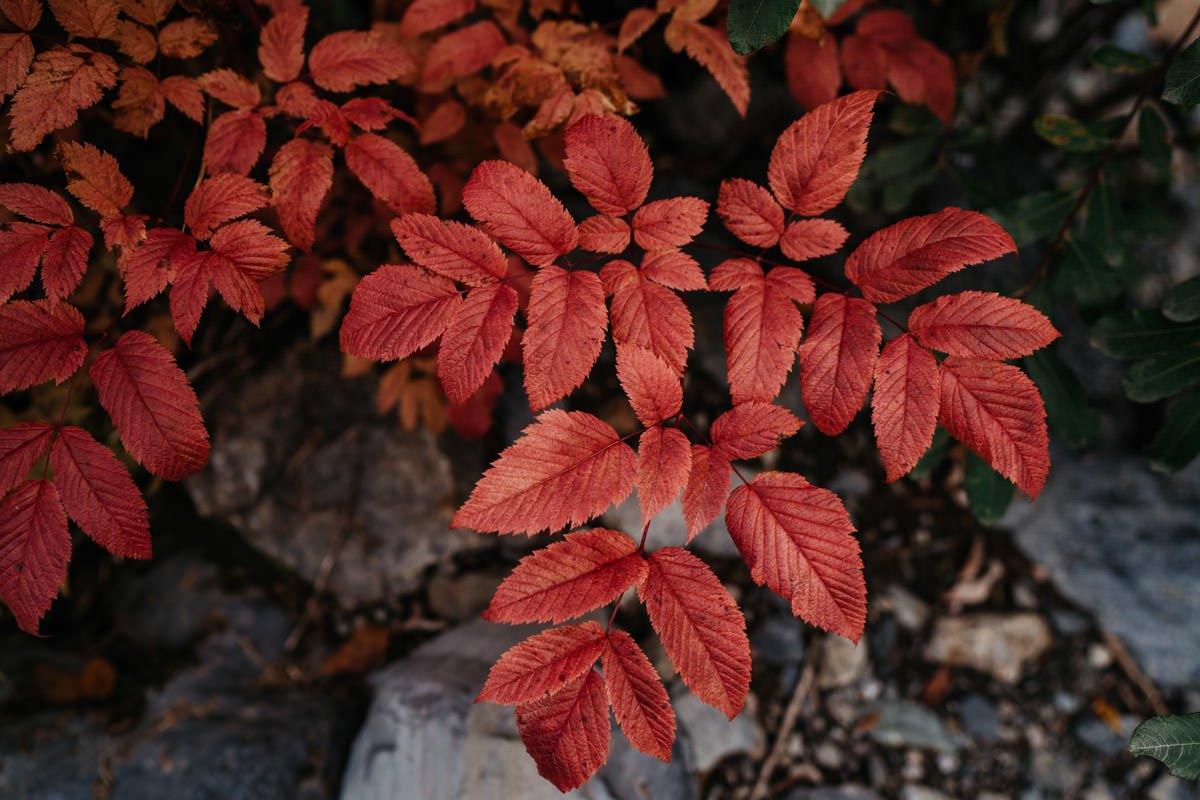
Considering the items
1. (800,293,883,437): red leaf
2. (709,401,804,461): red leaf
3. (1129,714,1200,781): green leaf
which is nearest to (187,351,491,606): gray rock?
(709,401,804,461): red leaf

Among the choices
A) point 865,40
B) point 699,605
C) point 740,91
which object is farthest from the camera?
point 865,40

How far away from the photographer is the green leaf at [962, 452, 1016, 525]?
189cm

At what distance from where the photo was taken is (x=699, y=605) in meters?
1.22

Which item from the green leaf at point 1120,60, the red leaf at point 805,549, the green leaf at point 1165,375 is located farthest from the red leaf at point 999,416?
the green leaf at point 1120,60

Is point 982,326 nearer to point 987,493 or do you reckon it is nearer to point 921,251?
point 921,251

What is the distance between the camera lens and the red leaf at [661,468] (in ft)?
3.99

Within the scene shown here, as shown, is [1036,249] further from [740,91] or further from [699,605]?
[699,605]

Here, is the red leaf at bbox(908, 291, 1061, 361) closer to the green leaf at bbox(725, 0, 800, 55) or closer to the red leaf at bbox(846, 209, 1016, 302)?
the red leaf at bbox(846, 209, 1016, 302)

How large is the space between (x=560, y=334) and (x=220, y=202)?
69 cm

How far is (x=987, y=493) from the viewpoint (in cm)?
190

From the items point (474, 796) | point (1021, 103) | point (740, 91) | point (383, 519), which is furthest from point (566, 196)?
point (1021, 103)

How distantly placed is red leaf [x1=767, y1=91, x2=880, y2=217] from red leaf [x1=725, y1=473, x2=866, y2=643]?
0.52m

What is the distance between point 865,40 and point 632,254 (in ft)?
2.80

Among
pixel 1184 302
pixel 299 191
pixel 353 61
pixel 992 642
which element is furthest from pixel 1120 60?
pixel 299 191
